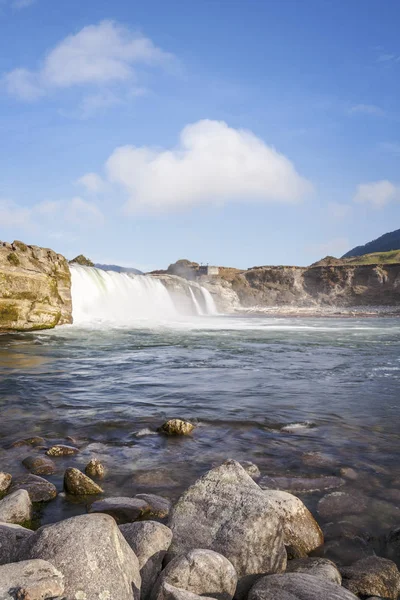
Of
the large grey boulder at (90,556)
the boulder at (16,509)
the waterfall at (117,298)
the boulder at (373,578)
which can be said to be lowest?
the boulder at (373,578)

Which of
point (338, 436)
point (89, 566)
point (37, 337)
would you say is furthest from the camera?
point (37, 337)

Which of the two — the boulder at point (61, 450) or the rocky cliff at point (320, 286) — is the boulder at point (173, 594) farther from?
the rocky cliff at point (320, 286)

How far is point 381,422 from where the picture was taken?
8.67 metres

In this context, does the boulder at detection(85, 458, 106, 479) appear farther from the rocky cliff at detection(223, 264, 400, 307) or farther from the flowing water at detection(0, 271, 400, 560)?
the rocky cliff at detection(223, 264, 400, 307)

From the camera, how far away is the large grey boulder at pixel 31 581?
2529 millimetres

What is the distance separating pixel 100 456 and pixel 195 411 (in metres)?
3.11

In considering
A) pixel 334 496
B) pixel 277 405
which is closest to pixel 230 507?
pixel 334 496

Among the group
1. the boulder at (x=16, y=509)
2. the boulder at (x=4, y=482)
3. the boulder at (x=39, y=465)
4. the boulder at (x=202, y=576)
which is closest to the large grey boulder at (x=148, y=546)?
the boulder at (x=202, y=576)

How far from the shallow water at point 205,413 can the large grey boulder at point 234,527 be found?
1.43 m

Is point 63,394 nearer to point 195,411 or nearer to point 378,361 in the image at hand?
point 195,411

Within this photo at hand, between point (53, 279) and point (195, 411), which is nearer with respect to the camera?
point (195, 411)

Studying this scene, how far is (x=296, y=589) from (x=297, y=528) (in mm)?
1303

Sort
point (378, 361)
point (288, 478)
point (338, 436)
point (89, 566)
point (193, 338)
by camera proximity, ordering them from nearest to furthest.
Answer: point (89, 566)
point (288, 478)
point (338, 436)
point (378, 361)
point (193, 338)

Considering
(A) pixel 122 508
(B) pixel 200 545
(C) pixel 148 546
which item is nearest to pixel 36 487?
(A) pixel 122 508
